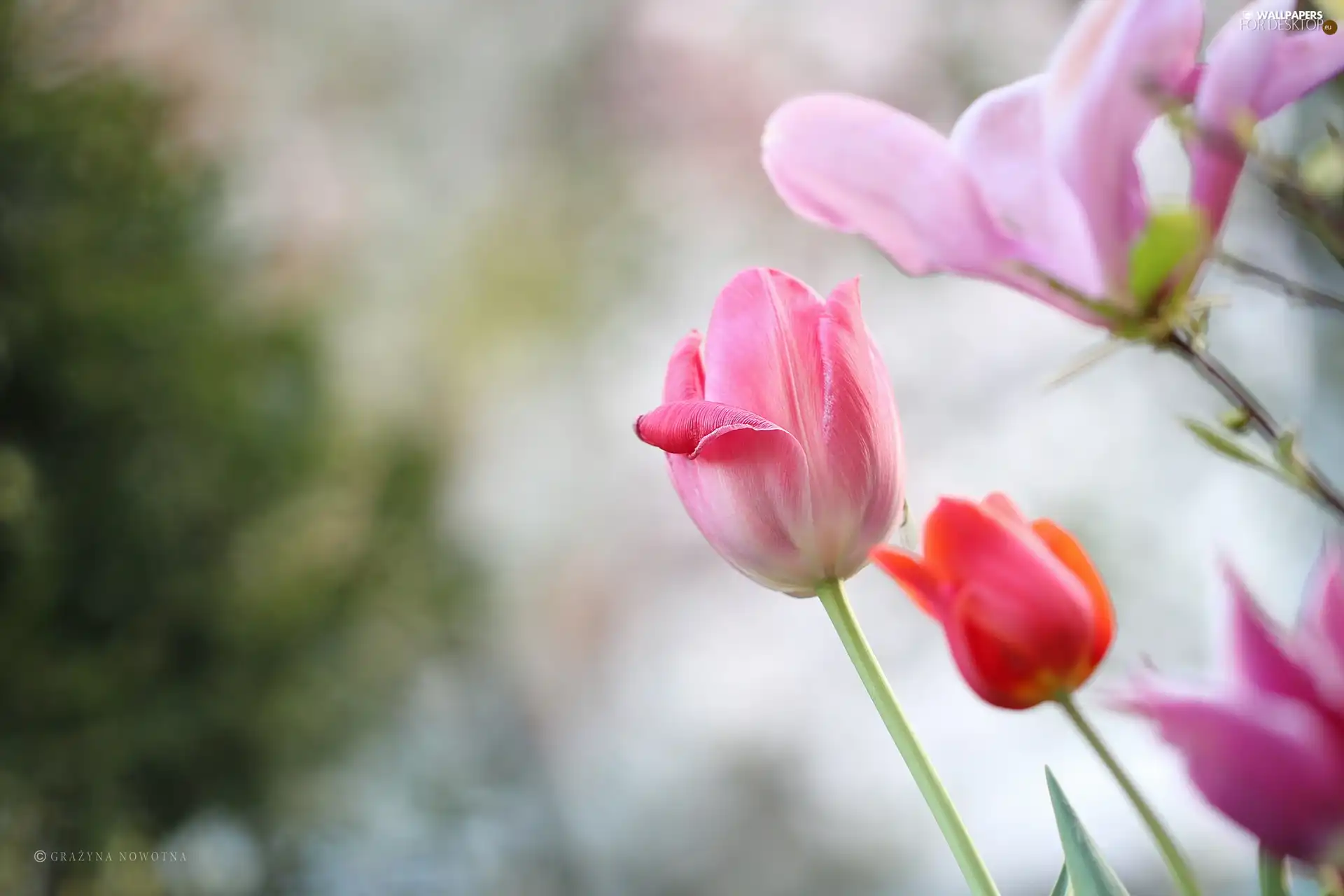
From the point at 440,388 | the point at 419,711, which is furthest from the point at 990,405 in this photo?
the point at 419,711

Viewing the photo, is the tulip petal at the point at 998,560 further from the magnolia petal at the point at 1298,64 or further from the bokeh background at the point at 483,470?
the bokeh background at the point at 483,470

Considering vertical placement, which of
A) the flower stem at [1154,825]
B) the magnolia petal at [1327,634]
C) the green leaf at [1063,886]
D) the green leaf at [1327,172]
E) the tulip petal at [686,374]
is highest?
the green leaf at [1327,172]

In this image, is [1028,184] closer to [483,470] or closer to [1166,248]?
[1166,248]

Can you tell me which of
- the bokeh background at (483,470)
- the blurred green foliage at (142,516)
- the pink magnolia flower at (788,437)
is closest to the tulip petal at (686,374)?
the pink magnolia flower at (788,437)

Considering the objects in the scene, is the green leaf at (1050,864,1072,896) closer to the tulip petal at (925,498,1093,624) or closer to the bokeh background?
the tulip petal at (925,498,1093,624)

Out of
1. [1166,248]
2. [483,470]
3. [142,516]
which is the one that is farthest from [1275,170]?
[483,470]

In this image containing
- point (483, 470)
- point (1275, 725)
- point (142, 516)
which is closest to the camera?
point (1275, 725)
